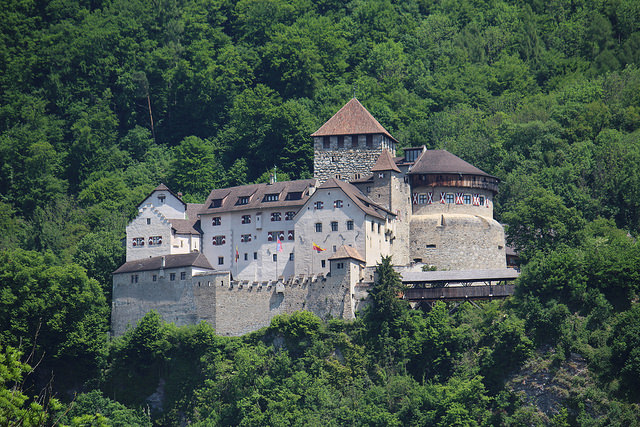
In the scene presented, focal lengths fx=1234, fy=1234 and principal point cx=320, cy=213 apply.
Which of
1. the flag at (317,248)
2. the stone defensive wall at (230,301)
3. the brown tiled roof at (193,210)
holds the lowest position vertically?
the stone defensive wall at (230,301)

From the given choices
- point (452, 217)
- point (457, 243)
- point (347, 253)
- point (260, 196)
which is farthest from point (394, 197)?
point (260, 196)

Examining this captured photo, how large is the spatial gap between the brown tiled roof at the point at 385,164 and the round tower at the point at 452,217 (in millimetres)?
2095

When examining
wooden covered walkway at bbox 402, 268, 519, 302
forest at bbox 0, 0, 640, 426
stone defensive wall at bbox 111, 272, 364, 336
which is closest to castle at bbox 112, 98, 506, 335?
stone defensive wall at bbox 111, 272, 364, 336

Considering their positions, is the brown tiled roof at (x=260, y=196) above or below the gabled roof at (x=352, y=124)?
below

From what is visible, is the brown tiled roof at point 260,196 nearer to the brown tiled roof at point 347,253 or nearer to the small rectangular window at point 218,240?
the small rectangular window at point 218,240

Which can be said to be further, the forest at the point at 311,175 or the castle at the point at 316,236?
the castle at the point at 316,236

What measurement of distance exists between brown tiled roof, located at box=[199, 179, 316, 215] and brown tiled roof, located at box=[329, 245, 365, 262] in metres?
5.49

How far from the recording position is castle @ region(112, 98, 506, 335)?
246ft

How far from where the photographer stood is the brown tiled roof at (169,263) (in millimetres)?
77125

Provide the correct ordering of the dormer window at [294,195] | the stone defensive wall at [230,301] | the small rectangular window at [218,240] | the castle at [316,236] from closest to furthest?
1. the stone defensive wall at [230,301]
2. the castle at [316,236]
3. the dormer window at [294,195]
4. the small rectangular window at [218,240]

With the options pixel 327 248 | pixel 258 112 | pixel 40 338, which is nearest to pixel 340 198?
pixel 327 248

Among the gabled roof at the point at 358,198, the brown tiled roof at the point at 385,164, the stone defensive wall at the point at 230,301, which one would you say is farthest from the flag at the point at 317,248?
the brown tiled roof at the point at 385,164

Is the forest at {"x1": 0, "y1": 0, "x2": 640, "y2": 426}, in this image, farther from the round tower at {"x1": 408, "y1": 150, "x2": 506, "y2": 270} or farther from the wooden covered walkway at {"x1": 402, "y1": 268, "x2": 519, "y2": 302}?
the round tower at {"x1": 408, "y1": 150, "x2": 506, "y2": 270}

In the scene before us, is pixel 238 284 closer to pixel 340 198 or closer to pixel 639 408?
pixel 340 198
